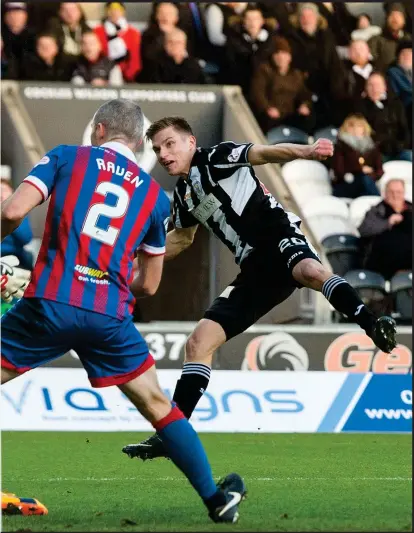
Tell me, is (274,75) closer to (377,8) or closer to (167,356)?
(377,8)

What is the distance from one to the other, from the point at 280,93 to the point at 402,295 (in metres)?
3.08

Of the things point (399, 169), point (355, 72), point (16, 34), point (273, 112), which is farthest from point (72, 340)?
point (355, 72)

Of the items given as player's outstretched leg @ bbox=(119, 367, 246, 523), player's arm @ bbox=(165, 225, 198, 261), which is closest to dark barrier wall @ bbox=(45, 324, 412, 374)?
player's arm @ bbox=(165, 225, 198, 261)

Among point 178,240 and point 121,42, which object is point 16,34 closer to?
point 121,42

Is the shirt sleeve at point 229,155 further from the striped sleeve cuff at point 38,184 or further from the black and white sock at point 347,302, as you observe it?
the striped sleeve cuff at point 38,184

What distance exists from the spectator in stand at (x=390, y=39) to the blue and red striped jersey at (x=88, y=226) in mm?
10950

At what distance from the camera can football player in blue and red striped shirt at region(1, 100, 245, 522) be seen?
207 inches

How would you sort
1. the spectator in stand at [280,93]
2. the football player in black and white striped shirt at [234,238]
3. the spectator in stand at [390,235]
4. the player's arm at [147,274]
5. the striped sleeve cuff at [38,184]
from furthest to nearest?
1. the spectator in stand at [280,93]
2. the spectator in stand at [390,235]
3. the football player in black and white striped shirt at [234,238]
4. the player's arm at [147,274]
5. the striped sleeve cuff at [38,184]

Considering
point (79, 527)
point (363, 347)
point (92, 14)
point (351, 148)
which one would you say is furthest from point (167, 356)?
point (79, 527)

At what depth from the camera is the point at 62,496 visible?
22.1ft

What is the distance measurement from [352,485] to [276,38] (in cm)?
855

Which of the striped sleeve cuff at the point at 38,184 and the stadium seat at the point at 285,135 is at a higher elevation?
the striped sleeve cuff at the point at 38,184

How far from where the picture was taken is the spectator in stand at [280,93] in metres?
14.6

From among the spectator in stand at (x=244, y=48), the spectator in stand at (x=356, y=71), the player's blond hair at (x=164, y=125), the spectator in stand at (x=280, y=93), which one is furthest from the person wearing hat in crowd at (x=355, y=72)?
the player's blond hair at (x=164, y=125)
